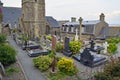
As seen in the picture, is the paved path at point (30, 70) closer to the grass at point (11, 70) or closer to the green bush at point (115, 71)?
the grass at point (11, 70)

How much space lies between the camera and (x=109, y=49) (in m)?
26.0

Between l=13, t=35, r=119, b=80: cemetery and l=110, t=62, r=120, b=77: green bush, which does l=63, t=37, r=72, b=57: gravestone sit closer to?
l=13, t=35, r=119, b=80: cemetery

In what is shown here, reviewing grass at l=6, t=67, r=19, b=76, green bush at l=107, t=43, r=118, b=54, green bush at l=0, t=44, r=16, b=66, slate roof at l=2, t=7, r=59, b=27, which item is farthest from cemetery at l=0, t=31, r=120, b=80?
slate roof at l=2, t=7, r=59, b=27

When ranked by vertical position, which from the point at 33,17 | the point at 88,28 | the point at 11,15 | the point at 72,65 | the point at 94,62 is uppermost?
the point at 11,15

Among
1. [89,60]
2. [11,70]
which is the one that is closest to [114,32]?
[89,60]

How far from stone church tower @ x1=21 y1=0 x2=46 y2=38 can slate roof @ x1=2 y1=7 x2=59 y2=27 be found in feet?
45.5

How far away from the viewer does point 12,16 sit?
5862 centimetres

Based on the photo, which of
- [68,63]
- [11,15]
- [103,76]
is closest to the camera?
[103,76]

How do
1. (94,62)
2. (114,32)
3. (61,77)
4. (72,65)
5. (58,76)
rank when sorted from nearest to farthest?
(61,77)
(58,76)
(72,65)
(94,62)
(114,32)

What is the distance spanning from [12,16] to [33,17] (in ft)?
64.0

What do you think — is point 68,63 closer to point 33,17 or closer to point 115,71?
point 115,71

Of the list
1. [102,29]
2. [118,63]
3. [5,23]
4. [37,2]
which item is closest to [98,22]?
[102,29]

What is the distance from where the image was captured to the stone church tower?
135 ft

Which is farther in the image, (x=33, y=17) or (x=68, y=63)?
(x=33, y=17)
